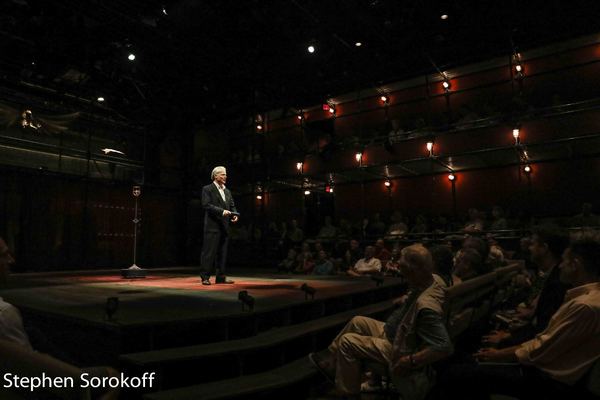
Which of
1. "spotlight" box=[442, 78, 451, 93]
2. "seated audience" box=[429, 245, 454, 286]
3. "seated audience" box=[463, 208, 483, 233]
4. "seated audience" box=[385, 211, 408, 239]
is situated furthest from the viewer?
"spotlight" box=[442, 78, 451, 93]

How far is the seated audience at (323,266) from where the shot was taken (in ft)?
31.1

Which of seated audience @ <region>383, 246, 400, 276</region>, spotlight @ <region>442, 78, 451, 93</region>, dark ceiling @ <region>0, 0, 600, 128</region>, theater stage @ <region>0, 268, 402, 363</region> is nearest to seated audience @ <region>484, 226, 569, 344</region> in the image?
theater stage @ <region>0, 268, 402, 363</region>

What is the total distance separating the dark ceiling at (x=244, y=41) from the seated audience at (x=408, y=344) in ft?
24.3

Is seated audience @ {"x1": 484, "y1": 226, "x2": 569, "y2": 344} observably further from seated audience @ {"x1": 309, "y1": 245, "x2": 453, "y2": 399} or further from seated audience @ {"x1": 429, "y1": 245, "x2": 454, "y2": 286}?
seated audience @ {"x1": 309, "y1": 245, "x2": 453, "y2": 399}

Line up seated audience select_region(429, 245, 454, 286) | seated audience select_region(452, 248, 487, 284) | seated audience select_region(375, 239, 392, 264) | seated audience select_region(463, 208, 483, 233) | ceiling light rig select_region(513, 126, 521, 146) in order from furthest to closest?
seated audience select_region(375, 239, 392, 264) < ceiling light rig select_region(513, 126, 521, 146) < seated audience select_region(463, 208, 483, 233) < seated audience select_region(452, 248, 487, 284) < seated audience select_region(429, 245, 454, 286)

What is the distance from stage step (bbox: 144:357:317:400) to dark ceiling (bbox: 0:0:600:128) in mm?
7370

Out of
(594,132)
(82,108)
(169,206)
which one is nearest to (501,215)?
(594,132)

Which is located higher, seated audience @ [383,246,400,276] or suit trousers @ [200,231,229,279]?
suit trousers @ [200,231,229,279]

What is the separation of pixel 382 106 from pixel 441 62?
2.66 m

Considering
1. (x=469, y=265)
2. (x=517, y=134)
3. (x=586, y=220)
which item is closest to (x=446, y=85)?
(x=517, y=134)

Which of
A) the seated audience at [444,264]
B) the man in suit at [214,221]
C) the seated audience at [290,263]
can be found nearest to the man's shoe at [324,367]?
the seated audience at [444,264]

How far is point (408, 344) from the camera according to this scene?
2.24 meters

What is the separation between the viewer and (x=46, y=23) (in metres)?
8.22

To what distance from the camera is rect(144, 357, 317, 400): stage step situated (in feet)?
7.97
